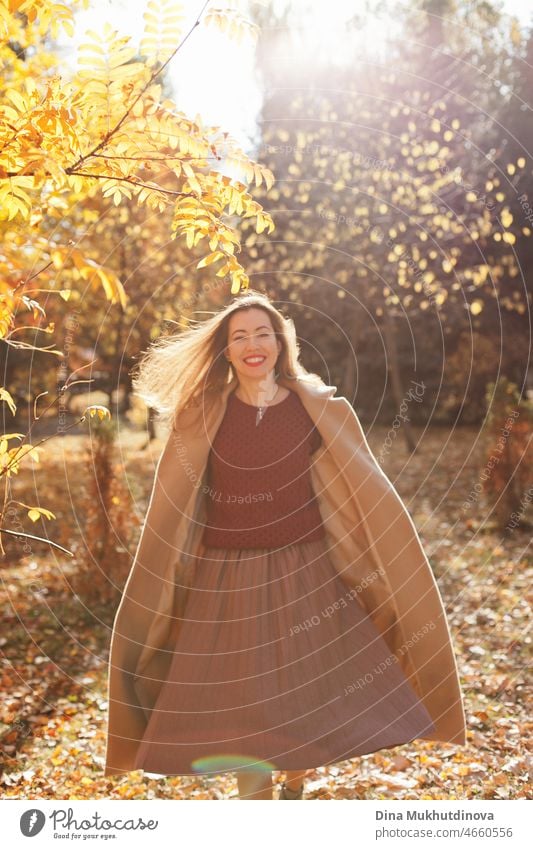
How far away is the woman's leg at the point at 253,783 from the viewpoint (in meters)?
3.59

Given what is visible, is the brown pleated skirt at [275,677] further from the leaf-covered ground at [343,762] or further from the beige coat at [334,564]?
the leaf-covered ground at [343,762]

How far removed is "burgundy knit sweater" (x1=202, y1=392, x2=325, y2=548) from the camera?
391cm

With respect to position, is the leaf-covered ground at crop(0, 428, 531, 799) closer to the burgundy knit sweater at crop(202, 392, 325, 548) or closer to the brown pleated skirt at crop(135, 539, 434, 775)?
the brown pleated skirt at crop(135, 539, 434, 775)

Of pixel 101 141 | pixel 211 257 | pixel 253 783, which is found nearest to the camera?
pixel 101 141

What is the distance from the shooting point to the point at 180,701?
375 cm

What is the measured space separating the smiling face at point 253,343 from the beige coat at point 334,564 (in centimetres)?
32

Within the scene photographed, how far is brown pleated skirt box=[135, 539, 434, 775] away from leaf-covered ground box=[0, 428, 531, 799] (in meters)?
1.26

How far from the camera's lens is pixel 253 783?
363 centimetres

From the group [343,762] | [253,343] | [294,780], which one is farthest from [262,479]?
[343,762]

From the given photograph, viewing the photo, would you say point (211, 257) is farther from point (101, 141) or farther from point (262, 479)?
point (262, 479)

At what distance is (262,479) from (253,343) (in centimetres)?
66

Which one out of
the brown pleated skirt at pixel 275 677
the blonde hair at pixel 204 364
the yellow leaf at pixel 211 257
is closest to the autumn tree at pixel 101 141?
the yellow leaf at pixel 211 257

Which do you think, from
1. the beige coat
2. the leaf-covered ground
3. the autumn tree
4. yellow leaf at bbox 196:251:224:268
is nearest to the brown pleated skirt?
the beige coat

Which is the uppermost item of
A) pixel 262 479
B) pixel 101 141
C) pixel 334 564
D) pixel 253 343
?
pixel 101 141
